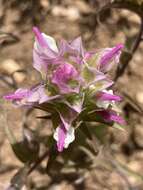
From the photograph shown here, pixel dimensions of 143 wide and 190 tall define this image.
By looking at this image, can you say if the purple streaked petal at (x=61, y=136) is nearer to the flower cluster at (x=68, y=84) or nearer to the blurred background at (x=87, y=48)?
the flower cluster at (x=68, y=84)

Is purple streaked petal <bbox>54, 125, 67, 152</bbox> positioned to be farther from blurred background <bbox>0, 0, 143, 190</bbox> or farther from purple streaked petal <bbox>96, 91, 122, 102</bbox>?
blurred background <bbox>0, 0, 143, 190</bbox>

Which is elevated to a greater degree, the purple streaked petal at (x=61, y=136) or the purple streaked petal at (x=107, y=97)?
the purple streaked petal at (x=107, y=97)

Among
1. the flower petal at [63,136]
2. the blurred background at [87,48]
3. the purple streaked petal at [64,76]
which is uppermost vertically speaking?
the purple streaked petal at [64,76]

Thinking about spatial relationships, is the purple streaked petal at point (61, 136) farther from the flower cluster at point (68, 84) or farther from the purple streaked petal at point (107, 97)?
the purple streaked petal at point (107, 97)

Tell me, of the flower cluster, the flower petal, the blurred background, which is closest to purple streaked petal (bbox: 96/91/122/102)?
the flower cluster

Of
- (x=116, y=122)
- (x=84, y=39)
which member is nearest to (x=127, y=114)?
(x=84, y=39)

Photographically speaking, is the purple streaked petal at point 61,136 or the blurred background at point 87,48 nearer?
the purple streaked petal at point 61,136

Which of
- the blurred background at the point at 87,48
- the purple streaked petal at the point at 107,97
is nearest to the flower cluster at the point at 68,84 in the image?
the purple streaked petal at the point at 107,97
